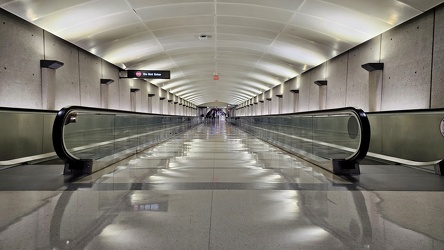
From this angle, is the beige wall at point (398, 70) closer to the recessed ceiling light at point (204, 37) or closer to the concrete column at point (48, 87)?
the recessed ceiling light at point (204, 37)

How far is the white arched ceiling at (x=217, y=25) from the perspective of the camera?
8844mm

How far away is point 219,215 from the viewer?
3146mm

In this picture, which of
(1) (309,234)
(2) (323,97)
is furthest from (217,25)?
(1) (309,234)

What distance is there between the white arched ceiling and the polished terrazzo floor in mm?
6073

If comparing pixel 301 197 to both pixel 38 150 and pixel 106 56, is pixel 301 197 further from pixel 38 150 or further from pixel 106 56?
pixel 106 56

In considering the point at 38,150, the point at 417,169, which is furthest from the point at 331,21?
the point at 38,150

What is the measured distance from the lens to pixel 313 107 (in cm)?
1770

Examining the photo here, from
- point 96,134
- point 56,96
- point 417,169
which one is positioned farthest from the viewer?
point 56,96

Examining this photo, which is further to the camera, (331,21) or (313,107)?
(313,107)

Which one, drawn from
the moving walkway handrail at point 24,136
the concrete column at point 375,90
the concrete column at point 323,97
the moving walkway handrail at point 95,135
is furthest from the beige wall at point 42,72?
the concrete column at point 375,90

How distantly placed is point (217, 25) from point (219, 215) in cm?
1054

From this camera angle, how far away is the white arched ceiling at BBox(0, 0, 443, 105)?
8.84m

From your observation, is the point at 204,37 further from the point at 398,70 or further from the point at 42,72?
the point at 398,70

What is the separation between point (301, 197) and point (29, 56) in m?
9.34
